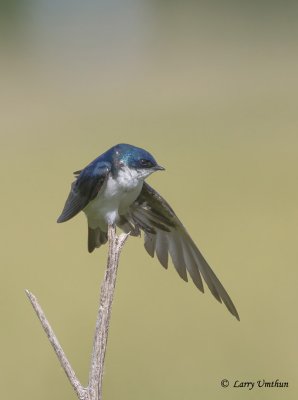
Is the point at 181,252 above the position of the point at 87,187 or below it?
below

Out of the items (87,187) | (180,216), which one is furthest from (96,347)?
(180,216)

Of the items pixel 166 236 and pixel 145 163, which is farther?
pixel 166 236

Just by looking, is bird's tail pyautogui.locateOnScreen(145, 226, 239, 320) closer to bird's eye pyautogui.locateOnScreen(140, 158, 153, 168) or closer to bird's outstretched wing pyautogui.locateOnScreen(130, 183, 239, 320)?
bird's outstretched wing pyautogui.locateOnScreen(130, 183, 239, 320)

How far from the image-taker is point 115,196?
129 inches

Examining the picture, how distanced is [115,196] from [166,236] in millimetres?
314

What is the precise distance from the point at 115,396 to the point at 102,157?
1.55 meters

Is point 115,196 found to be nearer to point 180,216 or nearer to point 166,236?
point 166,236

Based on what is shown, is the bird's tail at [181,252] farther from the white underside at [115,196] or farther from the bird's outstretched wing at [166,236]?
the white underside at [115,196]

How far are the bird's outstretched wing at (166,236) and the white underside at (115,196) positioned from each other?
0.09m

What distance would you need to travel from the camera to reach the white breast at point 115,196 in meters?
3.25

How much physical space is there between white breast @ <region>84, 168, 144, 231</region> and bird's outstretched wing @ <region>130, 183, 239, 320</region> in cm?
9

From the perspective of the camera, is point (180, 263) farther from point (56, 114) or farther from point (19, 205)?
point (56, 114)
